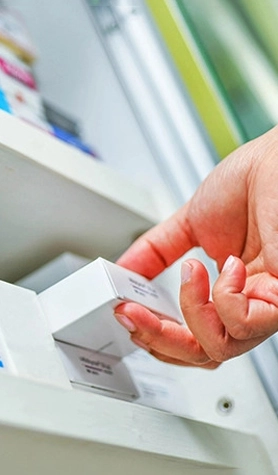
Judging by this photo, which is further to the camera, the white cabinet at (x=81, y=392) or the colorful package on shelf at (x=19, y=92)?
the colorful package on shelf at (x=19, y=92)

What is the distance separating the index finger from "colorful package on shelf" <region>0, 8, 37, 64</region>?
0.28 m

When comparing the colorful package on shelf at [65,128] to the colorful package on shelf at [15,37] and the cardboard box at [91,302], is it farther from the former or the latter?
the cardboard box at [91,302]

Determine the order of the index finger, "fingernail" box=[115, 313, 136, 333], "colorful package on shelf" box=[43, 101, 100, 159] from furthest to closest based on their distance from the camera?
"colorful package on shelf" box=[43, 101, 100, 159]
the index finger
"fingernail" box=[115, 313, 136, 333]

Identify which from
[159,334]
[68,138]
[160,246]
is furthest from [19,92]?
[159,334]

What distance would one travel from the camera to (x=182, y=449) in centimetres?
56

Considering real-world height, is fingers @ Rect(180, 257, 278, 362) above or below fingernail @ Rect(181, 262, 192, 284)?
below

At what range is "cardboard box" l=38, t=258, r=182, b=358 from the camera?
1.92 ft

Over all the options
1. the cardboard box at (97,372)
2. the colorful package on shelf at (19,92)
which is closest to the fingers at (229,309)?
the cardboard box at (97,372)

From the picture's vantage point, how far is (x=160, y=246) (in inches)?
27.9

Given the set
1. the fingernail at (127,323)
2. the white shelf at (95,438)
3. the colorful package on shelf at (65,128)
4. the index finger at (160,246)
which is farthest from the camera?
the colorful package on shelf at (65,128)

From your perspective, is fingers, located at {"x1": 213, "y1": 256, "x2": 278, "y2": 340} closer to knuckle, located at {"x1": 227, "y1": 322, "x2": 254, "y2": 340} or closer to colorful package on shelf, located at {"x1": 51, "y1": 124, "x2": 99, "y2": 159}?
knuckle, located at {"x1": 227, "y1": 322, "x2": 254, "y2": 340}

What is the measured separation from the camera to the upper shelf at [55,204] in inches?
24.5

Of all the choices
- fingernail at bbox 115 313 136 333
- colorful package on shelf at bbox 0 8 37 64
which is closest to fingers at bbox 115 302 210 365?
fingernail at bbox 115 313 136 333

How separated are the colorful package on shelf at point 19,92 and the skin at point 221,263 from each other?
160mm
